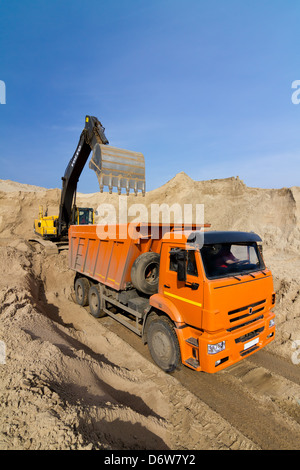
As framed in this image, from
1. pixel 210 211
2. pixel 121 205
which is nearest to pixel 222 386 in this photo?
pixel 210 211

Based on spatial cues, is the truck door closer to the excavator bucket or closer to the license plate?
the license plate

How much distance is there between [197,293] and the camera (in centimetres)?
393

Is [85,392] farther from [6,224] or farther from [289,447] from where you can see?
[6,224]

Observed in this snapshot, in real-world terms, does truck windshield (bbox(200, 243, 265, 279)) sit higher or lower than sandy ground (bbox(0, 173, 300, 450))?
higher

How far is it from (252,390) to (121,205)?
92.0ft

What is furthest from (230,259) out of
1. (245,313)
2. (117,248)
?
(117,248)

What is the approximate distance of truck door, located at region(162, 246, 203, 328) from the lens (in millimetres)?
3912

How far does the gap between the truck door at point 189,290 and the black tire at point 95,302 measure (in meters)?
3.36

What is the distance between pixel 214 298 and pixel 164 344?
5.23 feet

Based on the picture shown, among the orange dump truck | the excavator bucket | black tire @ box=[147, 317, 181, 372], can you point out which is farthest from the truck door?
the excavator bucket

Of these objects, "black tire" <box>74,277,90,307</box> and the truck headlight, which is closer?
the truck headlight

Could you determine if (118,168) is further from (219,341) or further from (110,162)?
(219,341)

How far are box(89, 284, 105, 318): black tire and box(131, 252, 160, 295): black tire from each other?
2474 mm

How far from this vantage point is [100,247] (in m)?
6.89
